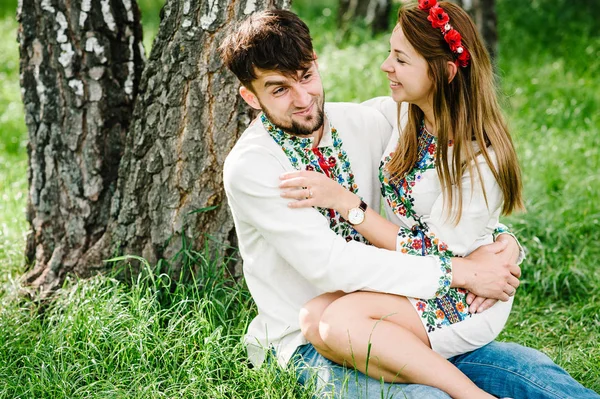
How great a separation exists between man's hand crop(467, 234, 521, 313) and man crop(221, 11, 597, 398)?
0.11ft

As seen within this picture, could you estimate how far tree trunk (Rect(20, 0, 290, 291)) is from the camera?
10.4 ft

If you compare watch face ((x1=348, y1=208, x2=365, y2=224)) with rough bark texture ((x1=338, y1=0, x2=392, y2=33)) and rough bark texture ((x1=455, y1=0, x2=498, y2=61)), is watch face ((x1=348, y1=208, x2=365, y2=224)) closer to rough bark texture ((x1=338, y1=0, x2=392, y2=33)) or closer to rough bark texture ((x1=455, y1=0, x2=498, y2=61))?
rough bark texture ((x1=455, y1=0, x2=498, y2=61))

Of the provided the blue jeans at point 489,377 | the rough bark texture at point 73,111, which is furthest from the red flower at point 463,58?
the rough bark texture at point 73,111

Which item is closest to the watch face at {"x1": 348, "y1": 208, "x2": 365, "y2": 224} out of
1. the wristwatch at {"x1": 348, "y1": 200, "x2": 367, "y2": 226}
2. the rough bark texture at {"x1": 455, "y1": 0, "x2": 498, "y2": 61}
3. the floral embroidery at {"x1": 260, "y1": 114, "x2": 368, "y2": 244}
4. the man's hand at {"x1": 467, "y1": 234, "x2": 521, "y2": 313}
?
the wristwatch at {"x1": 348, "y1": 200, "x2": 367, "y2": 226}

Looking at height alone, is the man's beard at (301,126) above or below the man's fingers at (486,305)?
above

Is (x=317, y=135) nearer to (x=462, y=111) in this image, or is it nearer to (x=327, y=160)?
(x=327, y=160)

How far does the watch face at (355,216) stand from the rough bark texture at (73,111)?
147 cm

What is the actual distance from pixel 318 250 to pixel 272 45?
74 centimetres

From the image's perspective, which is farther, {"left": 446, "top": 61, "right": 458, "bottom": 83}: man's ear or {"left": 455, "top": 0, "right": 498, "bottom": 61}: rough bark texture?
{"left": 455, "top": 0, "right": 498, "bottom": 61}: rough bark texture

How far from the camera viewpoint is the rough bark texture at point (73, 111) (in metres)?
3.47

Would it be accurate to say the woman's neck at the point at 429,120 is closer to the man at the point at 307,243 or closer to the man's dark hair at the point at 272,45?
the man at the point at 307,243

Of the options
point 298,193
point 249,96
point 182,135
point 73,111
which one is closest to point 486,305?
point 298,193

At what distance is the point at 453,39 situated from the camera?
262cm

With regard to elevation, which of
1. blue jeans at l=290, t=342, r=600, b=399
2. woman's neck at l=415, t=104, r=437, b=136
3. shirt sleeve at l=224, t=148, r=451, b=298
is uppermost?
woman's neck at l=415, t=104, r=437, b=136
